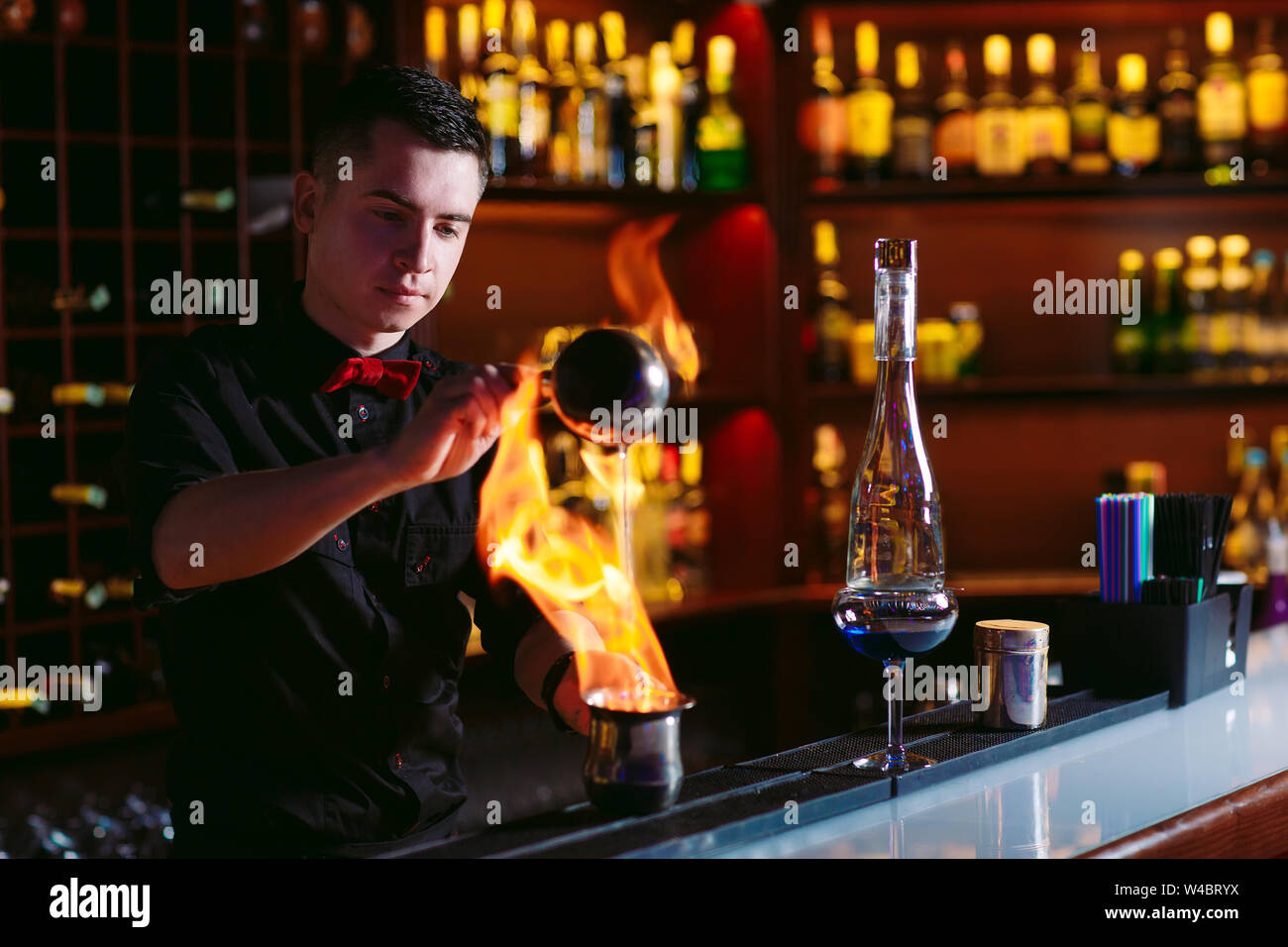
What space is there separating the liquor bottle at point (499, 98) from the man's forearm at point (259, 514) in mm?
1694

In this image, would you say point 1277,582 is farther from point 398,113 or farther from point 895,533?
point 398,113

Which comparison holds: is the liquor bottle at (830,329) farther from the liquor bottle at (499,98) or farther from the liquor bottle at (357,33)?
the liquor bottle at (357,33)

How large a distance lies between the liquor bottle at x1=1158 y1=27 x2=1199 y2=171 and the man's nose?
2363 millimetres

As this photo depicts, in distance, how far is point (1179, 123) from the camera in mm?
3068

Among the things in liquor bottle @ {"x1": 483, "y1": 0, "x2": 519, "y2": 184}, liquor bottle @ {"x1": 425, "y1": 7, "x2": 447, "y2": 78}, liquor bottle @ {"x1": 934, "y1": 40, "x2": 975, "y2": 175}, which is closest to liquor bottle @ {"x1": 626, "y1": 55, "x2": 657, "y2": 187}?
liquor bottle @ {"x1": 483, "y1": 0, "x2": 519, "y2": 184}

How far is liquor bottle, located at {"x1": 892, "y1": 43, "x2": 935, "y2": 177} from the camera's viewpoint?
3.03m

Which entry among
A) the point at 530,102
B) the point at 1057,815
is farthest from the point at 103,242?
the point at 1057,815

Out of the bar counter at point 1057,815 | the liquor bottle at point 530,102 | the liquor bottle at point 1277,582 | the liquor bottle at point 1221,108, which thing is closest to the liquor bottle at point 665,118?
the liquor bottle at point 530,102

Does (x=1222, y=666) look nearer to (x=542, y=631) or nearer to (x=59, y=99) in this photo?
(x=542, y=631)

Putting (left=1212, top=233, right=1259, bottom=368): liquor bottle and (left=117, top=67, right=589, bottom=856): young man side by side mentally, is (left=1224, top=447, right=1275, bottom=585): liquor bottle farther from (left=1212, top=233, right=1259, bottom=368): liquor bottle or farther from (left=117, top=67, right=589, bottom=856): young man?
(left=117, top=67, right=589, bottom=856): young man

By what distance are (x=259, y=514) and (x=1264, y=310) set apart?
2848 mm

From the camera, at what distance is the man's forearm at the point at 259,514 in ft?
3.51

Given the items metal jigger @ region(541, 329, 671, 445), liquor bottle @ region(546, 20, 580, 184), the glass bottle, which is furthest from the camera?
liquor bottle @ region(546, 20, 580, 184)
